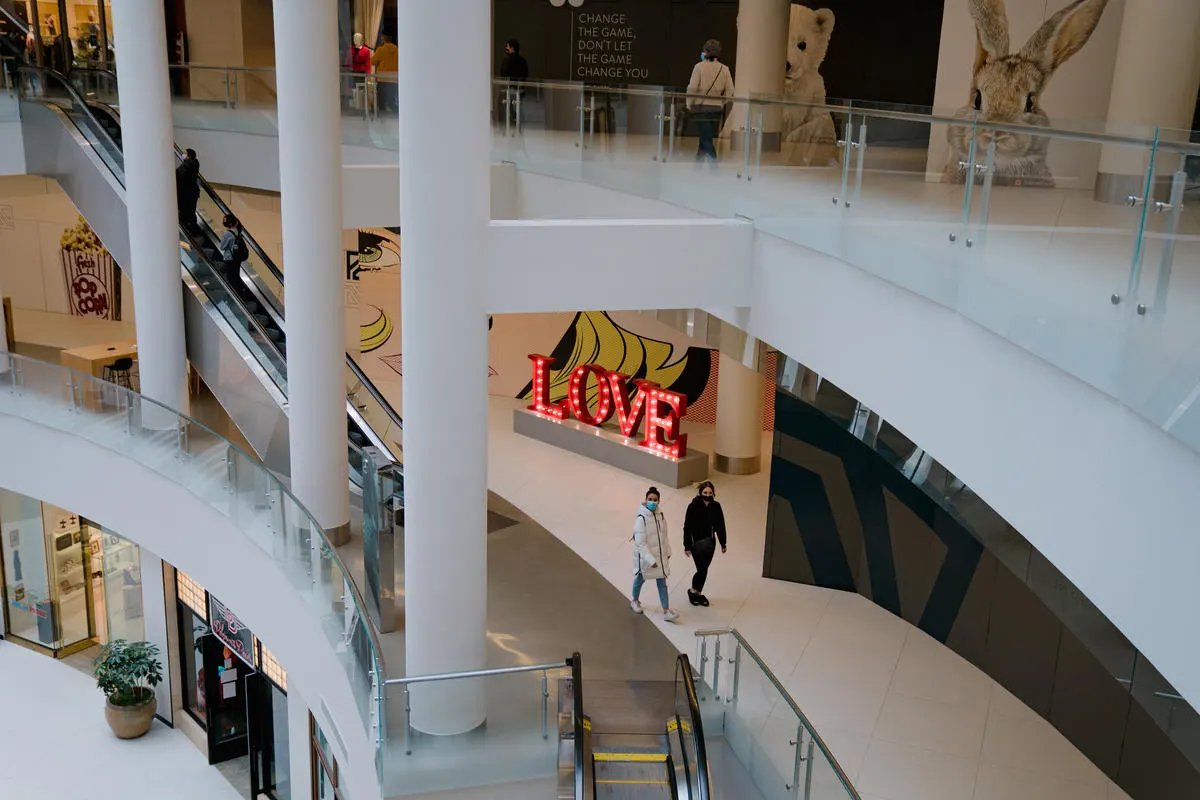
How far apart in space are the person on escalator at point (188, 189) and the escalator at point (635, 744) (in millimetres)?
9320

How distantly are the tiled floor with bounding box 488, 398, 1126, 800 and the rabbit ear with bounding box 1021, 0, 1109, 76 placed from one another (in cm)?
627

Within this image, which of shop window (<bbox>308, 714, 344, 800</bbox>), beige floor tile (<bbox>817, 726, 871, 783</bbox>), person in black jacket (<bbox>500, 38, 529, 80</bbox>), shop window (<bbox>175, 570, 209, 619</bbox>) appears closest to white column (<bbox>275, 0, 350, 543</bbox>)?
shop window (<bbox>308, 714, 344, 800</bbox>)

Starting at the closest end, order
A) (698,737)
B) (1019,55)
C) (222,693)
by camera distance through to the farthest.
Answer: (698,737)
(1019,55)
(222,693)

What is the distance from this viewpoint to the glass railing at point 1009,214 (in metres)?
4.28

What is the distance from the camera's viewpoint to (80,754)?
16406mm

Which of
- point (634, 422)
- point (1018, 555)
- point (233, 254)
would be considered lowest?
point (634, 422)

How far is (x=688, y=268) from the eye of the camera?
Result: 817 cm

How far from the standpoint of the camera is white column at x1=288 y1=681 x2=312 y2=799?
14.1 metres

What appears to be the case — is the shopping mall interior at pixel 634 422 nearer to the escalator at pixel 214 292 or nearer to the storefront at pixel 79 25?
the escalator at pixel 214 292

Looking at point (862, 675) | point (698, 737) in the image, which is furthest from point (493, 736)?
point (862, 675)

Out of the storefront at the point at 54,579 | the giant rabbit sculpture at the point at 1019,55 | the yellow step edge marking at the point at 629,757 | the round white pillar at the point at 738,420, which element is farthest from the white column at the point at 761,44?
the storefront at the point at 54,579

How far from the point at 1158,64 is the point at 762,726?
619 cm

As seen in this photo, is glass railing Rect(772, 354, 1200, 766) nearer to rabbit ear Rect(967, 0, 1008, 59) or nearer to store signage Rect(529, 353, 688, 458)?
rabbit ear Rect(967, 0, 1008, 59)

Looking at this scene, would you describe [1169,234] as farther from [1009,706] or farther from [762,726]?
[1009,706]
